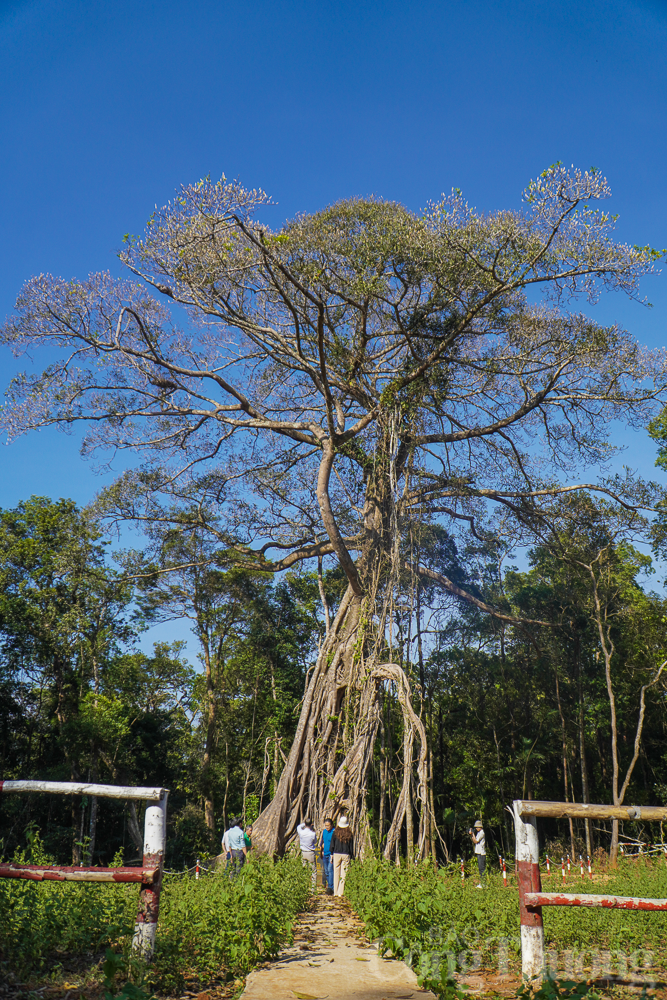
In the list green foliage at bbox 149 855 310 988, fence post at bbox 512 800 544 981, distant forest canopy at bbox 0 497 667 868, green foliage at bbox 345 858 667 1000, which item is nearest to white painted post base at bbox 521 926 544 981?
fence post at bbox 512 800 544 981

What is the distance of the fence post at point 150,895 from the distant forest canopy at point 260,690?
13.1 m

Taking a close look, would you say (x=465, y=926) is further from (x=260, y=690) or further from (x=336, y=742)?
(x=260, y=690)

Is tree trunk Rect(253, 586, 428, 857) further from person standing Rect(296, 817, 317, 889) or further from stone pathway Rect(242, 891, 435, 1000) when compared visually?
stone pathway Rect(242, 891, 435, 1000)

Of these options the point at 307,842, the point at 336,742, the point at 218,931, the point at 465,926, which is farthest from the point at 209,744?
the point at 218,931

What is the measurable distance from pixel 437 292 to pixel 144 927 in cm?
949

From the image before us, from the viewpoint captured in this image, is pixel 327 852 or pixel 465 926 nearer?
pixel 465 926

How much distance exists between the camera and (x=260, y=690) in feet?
68.2

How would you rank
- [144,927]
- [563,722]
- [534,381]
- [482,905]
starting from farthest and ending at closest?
[563,722]
[534,381]
[482,905]
[144,927]

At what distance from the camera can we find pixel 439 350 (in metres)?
11.2

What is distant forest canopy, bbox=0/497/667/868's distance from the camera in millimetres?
17703

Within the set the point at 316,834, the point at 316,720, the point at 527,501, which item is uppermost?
the point at 527,501

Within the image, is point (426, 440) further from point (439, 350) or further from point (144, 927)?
point (144, 927)

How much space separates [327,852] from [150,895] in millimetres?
6311

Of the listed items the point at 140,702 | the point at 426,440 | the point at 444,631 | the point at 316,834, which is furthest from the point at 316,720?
the point at 140,702
